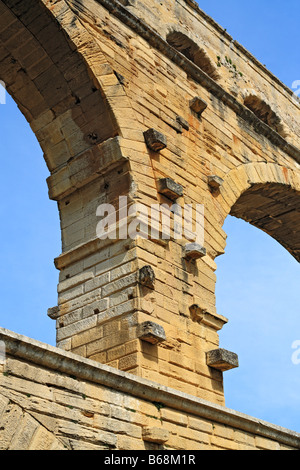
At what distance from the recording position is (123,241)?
618 cm

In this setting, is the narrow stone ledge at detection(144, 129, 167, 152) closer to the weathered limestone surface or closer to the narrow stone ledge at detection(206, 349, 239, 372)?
the narrow stone ledge at detection(206, 349, 239, 372)

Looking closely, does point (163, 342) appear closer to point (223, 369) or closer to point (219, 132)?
point (223, 369)

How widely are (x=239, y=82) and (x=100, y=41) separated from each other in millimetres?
3771

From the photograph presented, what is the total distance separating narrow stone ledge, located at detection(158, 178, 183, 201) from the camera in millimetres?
6645

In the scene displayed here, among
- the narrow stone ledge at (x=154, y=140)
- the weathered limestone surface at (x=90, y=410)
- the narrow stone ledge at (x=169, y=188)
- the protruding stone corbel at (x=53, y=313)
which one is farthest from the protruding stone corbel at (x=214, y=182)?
the weathered limestone surface at (x=90, y=410)

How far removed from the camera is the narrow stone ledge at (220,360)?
6.28 metres

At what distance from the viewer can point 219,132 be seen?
8.39 m

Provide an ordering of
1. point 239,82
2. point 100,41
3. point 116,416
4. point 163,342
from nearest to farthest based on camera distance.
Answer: point 116,416
point 163,342
point 100,41
point 239,82

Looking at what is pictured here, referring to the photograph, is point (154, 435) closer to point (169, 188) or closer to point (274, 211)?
point (169, 188)

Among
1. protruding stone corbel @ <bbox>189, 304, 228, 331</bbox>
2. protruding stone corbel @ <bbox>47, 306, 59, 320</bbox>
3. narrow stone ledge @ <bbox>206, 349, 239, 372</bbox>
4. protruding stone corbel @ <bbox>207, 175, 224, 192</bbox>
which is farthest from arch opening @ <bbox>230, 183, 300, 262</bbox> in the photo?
protruding stone corbel @ <bbox>47, 306, 59, 320</bbox>

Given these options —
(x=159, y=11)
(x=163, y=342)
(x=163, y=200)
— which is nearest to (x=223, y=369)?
(x=163, y=342)

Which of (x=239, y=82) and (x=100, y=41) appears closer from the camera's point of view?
(x=100, y=41)

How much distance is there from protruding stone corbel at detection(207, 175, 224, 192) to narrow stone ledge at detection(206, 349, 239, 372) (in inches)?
85.4

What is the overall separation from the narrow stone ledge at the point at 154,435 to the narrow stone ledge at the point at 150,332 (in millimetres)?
881
